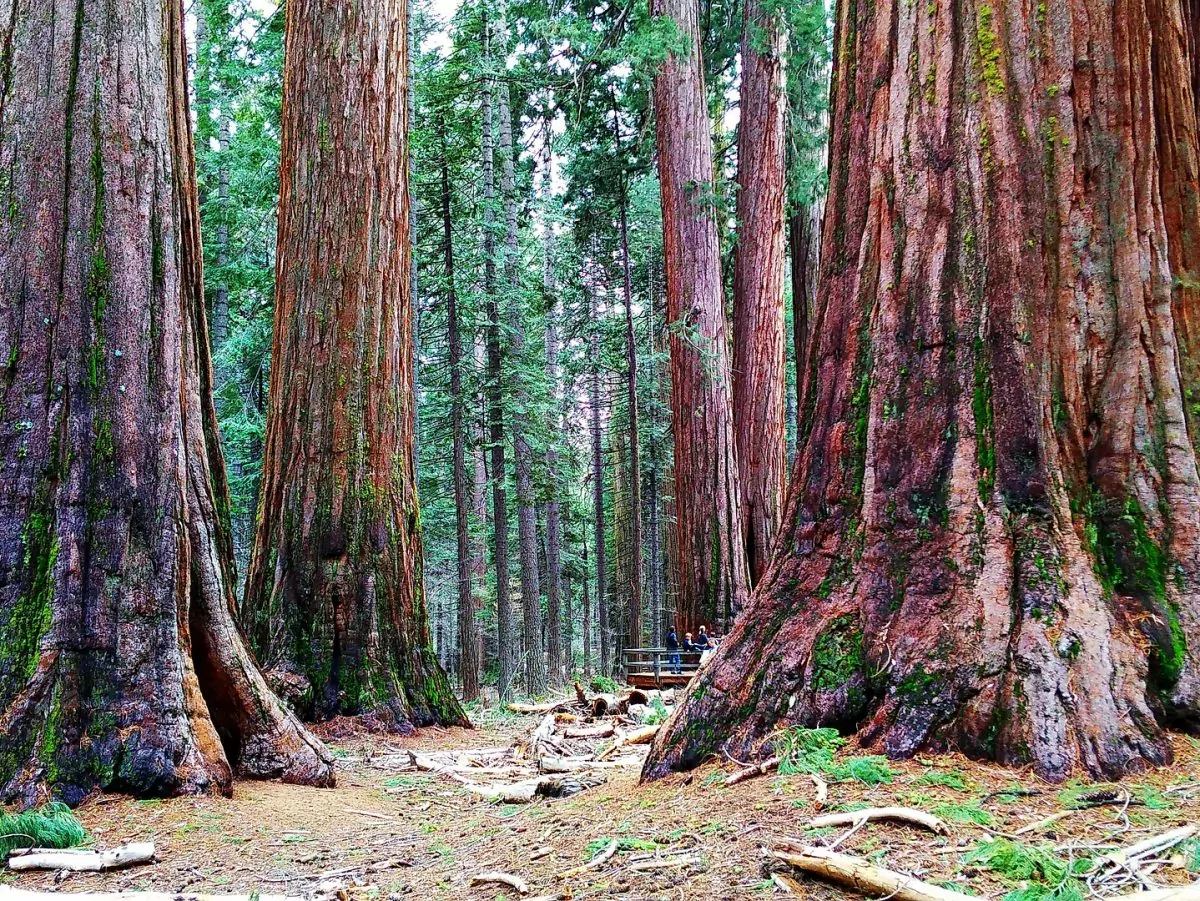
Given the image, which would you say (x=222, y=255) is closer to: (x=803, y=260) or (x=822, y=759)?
(x=803, y=260)

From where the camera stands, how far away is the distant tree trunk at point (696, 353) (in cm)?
1220

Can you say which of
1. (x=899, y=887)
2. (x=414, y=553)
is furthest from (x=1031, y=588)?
(x=414, y=553)

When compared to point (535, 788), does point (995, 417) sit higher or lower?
higher

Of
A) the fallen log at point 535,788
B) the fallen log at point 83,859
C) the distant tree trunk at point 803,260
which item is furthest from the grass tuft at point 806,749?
the distant tree trunk at point 803,260

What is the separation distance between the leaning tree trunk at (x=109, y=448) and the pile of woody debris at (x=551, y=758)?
1203 mm

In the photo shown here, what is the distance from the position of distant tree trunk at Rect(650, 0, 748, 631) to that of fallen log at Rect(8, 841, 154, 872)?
31.1 ft

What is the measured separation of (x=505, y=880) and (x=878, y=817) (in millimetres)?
1079

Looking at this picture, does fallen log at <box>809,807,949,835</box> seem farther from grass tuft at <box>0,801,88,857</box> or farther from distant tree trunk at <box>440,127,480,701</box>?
distant tree trunk at <box>440,127,480,701</box>

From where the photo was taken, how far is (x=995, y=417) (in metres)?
3.26

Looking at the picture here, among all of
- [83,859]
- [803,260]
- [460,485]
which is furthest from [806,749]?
[460,485]

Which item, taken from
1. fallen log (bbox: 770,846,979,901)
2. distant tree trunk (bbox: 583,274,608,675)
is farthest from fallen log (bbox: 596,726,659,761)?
distant tree trunk (bbox: 583,274,608,675)

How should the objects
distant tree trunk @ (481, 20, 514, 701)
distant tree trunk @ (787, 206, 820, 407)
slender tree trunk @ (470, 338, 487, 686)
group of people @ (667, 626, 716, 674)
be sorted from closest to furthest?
group of people @ (667, 626, 716, 674)
distant tree trunk @ (787, 206, 820, 407)
distant tree trunk @ (481, 20, 514, 701)
slender tree trunk @ (470, 338, 487, 686)

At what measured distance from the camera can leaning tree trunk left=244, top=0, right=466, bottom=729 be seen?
6945mm

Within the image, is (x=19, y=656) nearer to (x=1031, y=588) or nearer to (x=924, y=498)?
(x=924, y=498)
